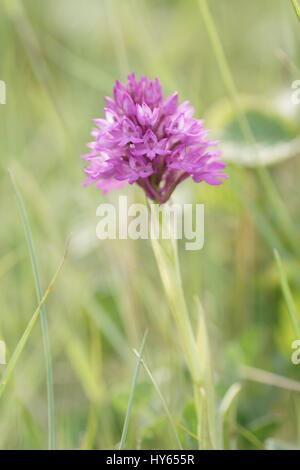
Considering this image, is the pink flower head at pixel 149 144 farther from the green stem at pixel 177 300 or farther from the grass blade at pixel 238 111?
the grass blade at pixel 238 111

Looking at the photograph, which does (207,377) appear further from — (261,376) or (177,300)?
(261,376)

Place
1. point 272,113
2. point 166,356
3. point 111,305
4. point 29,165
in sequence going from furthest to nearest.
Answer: point 29,165, point 111,305, point 272,113, point 166,356

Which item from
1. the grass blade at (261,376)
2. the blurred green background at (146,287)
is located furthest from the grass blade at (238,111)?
the grass blade at (261,376)

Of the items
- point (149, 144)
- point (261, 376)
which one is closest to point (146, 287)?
point (261, 376)

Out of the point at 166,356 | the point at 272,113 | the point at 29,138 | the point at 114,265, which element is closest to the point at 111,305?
the point at 114,265

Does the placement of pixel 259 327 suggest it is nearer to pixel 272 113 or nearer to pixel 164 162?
pixel 272 113
